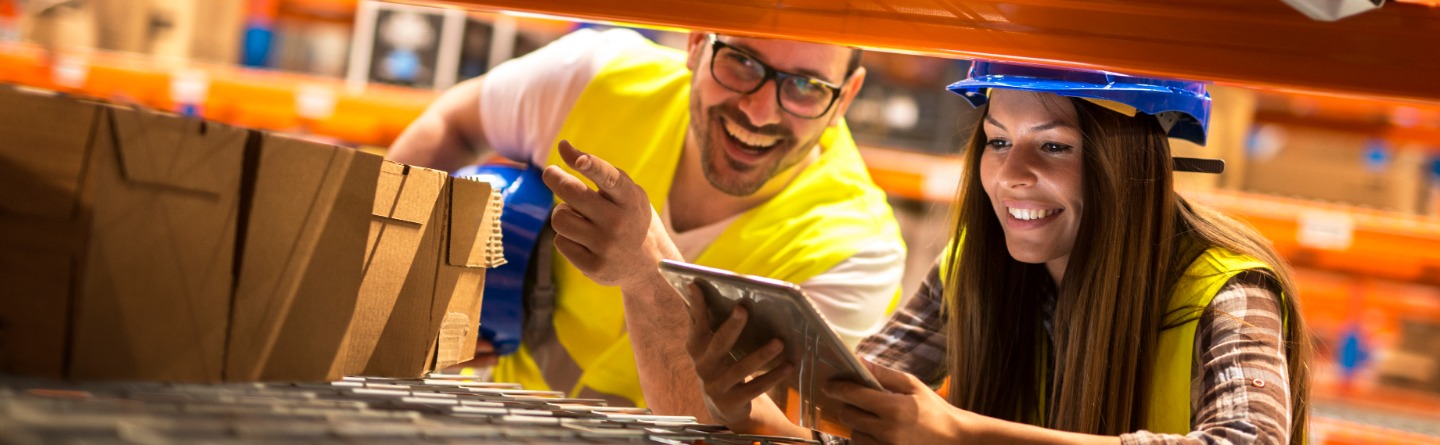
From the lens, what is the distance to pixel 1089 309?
1.53m

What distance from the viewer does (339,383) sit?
1168mm

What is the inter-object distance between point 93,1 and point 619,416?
3786 mm

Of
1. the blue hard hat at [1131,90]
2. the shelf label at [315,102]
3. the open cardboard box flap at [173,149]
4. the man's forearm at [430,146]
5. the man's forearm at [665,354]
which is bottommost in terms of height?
the man's forearm at [665,354]

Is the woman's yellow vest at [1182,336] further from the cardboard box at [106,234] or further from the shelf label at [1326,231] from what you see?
the shelf label at [1326,231]

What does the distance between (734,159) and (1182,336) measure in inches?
36.5

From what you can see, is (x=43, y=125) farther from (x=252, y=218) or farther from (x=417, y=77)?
(x=417, y=77)

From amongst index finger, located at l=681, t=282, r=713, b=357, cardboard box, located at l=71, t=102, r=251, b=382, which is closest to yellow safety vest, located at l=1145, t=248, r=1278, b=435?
index finger, located at l=681, t=282, r=713, b=357

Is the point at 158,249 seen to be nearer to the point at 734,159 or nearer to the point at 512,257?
the point at 512,257

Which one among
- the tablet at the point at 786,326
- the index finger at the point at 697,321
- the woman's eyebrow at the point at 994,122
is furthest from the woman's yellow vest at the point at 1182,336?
the index finger at the point at 697,321

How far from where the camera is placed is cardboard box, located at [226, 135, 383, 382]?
3.35 ft

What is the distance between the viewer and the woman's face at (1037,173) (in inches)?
60.6

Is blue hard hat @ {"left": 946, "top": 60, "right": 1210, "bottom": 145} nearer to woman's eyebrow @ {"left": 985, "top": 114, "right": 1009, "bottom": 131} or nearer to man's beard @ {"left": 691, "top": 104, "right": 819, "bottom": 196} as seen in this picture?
woman's eyebrow @ {"left": 985, "top": 114, "right": 1009, "bottom": 131}

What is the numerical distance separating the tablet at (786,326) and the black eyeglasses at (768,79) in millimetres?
758

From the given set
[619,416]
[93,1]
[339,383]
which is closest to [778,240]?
[619,416]
